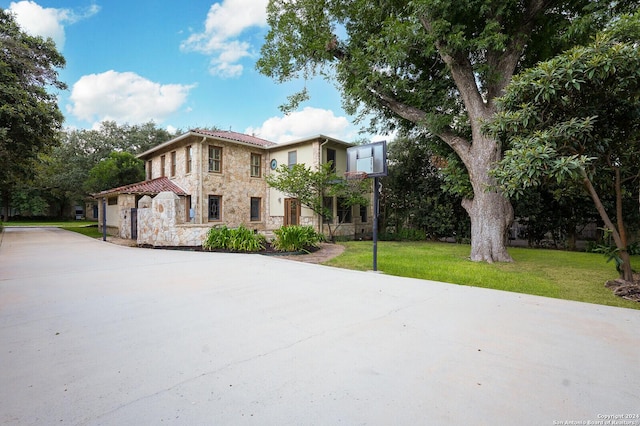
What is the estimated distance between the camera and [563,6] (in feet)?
27.1

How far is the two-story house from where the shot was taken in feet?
47.5

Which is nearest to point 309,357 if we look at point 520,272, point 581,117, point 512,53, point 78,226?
point 520,272

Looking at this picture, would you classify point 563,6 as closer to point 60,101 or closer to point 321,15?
point 321,15

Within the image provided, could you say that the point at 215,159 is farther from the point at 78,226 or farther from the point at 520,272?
the point at 78,226

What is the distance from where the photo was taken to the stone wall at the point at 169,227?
10680 mm

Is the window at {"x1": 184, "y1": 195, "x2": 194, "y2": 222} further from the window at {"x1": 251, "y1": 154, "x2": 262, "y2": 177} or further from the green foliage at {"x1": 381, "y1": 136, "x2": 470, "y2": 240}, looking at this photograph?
the green foliage at {"x1": 381, "y1": 136, "x2": 470, "y2": 240}

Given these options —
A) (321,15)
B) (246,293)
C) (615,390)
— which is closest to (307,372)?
(615,390)

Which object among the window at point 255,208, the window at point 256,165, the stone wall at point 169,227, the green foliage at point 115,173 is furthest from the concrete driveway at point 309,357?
the green foliage at point 115,173

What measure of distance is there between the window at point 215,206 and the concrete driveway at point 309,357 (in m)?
10.1

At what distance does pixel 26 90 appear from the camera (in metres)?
13.2

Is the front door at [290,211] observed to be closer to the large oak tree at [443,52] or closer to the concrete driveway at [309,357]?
the large oak tree at [443,52]

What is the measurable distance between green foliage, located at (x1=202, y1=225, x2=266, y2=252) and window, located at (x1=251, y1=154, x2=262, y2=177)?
23.1 feet

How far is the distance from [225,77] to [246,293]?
46.3 feet

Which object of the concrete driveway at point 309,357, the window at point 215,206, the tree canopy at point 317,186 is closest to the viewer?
the concrete driveway at point 309,357
